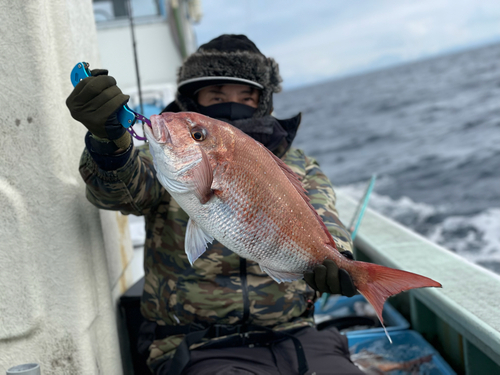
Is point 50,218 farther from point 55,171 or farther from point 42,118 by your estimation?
point 42,118

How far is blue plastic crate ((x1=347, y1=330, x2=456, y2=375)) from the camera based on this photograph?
311 centimetres

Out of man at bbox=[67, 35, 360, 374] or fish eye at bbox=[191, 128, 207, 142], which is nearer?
fish eye at bbox=[191, 128, 207, 142]

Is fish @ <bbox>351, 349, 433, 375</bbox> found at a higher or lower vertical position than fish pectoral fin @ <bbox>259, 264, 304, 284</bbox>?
lower

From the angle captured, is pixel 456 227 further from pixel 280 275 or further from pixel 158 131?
pixel 158 131

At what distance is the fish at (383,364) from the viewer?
312cm

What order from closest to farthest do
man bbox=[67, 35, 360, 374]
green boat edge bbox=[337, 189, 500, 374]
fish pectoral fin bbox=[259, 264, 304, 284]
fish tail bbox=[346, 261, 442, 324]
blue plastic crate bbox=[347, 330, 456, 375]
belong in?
fish tail bbox=[346, 261, 442, 324]
fish pectoral fin bbox=[259, 264, 304, 284]
man bbox=[67, 35, 360, 374]
green boat edge bbox=[337, 189, 500, 374]
blue plastic crate bbox=[347, 330, 456, 375]

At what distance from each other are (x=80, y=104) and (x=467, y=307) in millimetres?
2433

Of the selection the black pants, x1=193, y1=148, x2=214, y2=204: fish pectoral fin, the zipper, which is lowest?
the black pants

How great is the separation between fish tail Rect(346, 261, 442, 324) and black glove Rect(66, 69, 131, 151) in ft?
3.66

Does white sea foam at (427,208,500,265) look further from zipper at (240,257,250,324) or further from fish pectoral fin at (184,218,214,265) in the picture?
fish pectoral fin at (184,218,214,265)

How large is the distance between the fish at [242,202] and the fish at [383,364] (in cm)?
165

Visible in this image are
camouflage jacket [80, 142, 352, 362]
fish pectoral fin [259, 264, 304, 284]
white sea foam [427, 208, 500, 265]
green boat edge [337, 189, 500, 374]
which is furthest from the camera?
white sea foam [427, 208, 500, 265]

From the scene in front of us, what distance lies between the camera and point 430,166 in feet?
42.4

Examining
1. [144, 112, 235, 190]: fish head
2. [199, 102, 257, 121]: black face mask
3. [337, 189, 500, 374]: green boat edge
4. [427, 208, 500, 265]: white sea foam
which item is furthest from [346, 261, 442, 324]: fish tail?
[427, 208, 500, 265]: white sea foam
